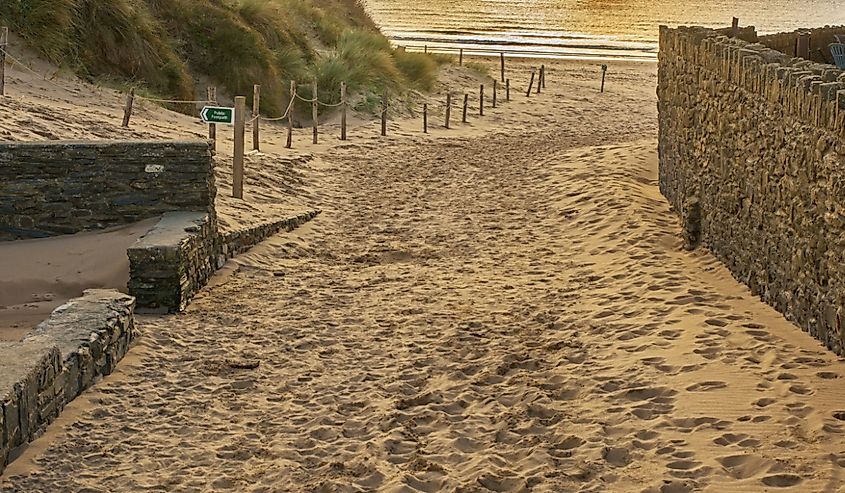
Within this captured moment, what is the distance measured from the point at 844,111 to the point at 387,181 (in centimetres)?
1024

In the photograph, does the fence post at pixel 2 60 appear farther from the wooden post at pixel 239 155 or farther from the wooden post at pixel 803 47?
the wooden post at pixel 803 47

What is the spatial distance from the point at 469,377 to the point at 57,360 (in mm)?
2831

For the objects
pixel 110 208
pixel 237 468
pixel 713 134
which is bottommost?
pixel 237 468

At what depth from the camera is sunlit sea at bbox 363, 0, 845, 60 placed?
48375mm

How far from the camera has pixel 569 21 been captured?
59.2 metres

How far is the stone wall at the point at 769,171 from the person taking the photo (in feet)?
24.3

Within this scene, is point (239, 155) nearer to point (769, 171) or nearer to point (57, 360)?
point (57, 360)

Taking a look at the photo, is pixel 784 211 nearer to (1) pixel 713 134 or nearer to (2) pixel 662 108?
(1) pixel 713 134

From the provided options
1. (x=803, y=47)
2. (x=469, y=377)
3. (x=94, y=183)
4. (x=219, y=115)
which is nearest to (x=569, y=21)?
(x=803, y=47)

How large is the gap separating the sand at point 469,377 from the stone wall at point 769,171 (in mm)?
305

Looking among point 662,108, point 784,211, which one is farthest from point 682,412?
point 662,108

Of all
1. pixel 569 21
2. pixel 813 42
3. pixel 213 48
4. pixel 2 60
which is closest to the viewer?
pixel 813 42

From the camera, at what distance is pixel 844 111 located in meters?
7.14

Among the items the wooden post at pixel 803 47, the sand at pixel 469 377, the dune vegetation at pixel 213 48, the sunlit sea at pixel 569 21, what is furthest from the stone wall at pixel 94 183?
the sunlit sea at pixel 569 21
